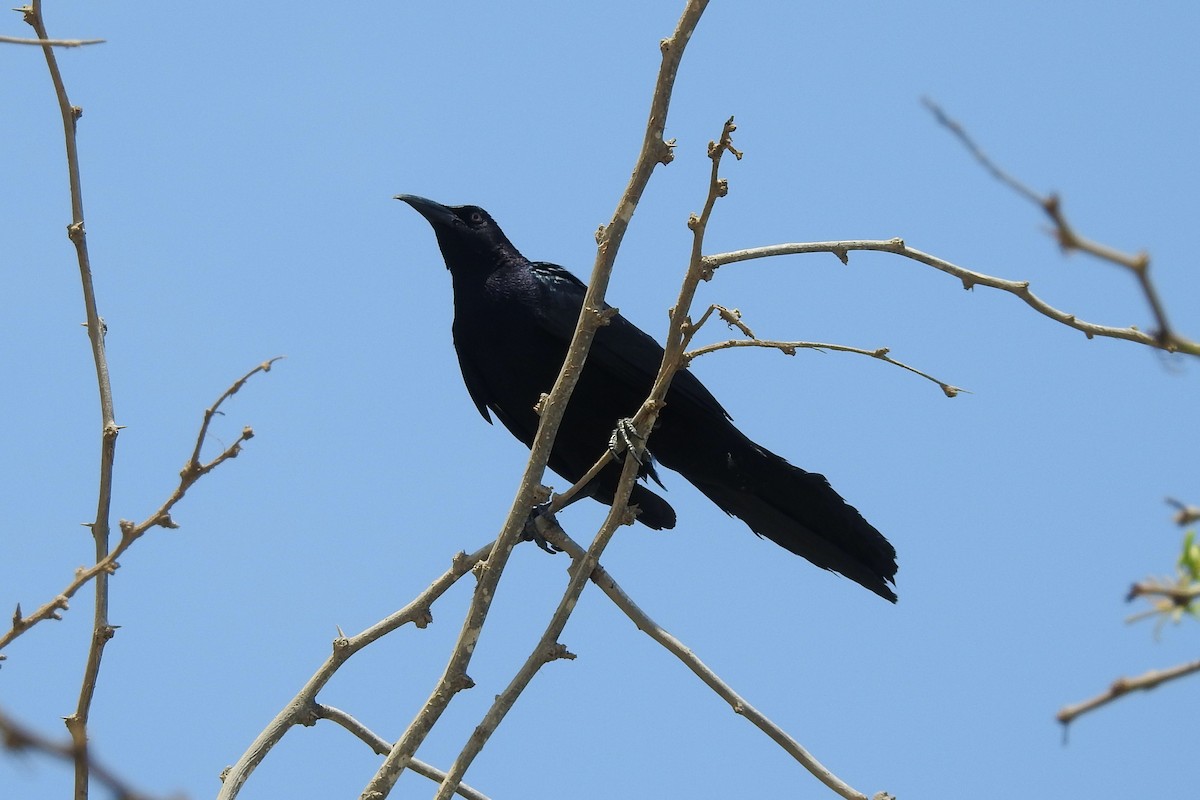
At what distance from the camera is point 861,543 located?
18.4 feet

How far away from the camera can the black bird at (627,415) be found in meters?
5.74

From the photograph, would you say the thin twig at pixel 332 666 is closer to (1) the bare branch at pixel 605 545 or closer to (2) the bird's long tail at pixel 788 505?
(1) the bare branch at pixel 605 545

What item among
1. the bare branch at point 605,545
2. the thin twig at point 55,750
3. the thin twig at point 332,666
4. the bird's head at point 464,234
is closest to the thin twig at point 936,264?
the bare branch at point 605,545

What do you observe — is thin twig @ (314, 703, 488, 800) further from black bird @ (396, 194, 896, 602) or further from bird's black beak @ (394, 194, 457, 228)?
bird's black beak @ (394, 194, 457, 228)

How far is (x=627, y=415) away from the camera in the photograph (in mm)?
6109

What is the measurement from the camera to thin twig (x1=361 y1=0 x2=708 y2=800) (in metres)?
3.41

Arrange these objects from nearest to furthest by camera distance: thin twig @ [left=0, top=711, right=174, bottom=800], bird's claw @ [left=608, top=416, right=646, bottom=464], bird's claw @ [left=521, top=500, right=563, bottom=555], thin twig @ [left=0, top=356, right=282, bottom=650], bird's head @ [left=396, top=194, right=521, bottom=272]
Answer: thin twig @ [left=0, top=711, right=174, bottom=800] < thin twig @ [left=0, top=356, right=282, bottom=650] < bird's claw @ [left=608, top=416, right=646, bottom=464] < bird's claw @ [left=521, top=500, right=563, bottom=555] < bird's head @ [left=396, top=194, right=521, bottom=272]

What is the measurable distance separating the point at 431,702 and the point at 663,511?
2.58m

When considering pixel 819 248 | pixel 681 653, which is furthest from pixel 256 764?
pixel 819 248

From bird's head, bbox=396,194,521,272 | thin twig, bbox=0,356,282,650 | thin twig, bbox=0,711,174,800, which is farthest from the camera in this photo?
bird's head, bbox=396,194,521,272

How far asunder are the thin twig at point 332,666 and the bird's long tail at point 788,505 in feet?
6.63

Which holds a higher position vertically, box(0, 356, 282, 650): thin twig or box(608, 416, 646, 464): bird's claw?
box(608, 416, 646, 464): bird's claw

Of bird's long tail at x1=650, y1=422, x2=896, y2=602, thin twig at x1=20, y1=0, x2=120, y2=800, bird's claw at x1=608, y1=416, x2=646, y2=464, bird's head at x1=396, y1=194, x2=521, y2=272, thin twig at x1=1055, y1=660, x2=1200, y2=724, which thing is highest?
bird's head at x1=396, y1=194, x2=521, y2=272

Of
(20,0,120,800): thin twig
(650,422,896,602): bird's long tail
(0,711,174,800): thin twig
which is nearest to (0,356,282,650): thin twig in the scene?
(20,0,120,800): thin twig
